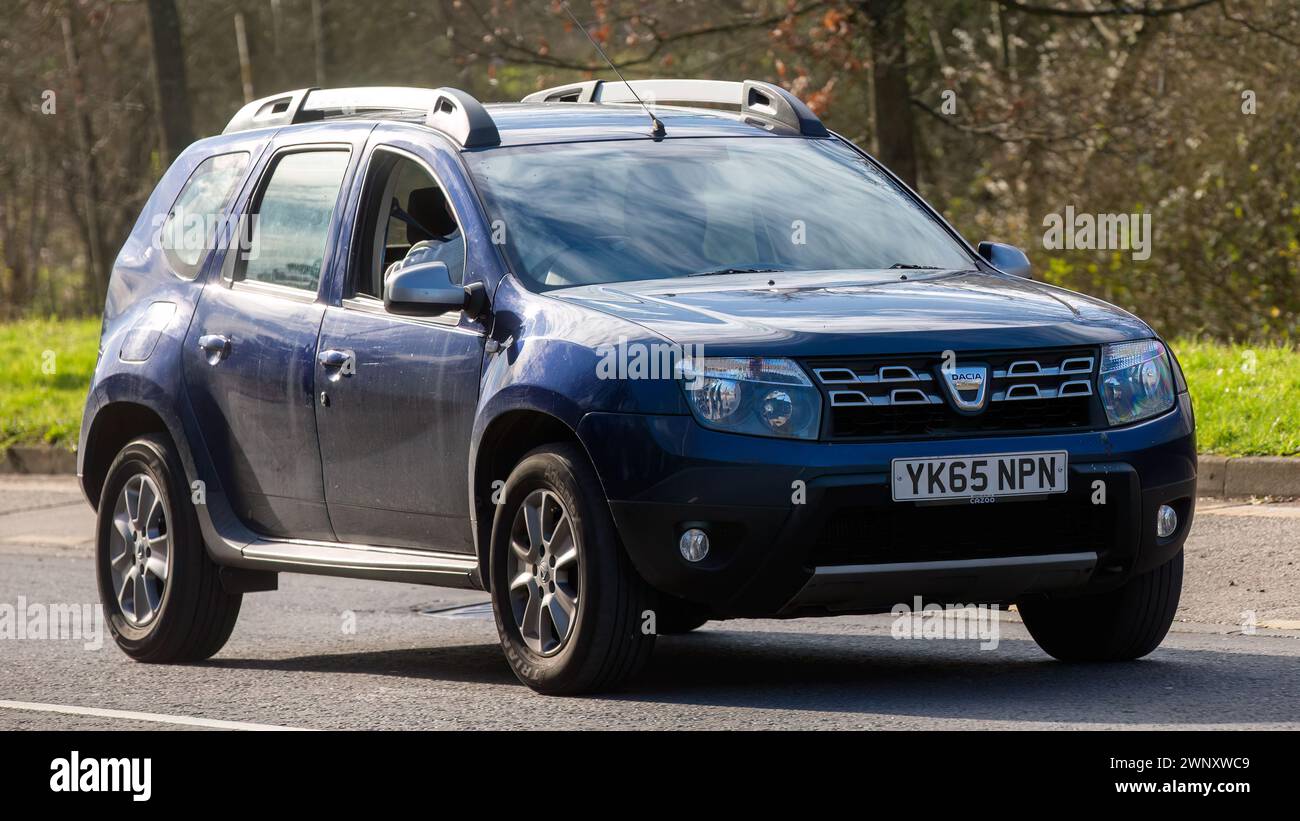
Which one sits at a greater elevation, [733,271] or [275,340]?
[733,271]

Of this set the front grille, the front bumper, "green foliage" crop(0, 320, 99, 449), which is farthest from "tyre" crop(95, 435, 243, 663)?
"green foliage" crop(0, 320, 99, 449)

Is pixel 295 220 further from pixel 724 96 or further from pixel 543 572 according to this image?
pixel 543 572

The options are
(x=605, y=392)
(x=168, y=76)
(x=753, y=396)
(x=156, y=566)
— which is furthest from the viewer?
(x=168, y=76)

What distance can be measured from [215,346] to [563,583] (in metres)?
2.18

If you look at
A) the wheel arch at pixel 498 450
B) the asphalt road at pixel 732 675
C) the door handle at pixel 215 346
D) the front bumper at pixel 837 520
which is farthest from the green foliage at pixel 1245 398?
the door handle at pixel 215 346

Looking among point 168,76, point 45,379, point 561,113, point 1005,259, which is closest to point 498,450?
point 561,113

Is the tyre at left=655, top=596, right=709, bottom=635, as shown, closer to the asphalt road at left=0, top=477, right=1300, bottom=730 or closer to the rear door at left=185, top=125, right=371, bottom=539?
the asphalt road at left=0, top=477, right=1300, bottom=730

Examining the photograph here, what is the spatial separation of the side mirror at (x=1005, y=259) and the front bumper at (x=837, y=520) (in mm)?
1368

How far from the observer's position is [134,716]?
7141 mm

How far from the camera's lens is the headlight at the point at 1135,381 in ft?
22.3

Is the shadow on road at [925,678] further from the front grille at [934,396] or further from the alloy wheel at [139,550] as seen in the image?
the front grille at [934,396]

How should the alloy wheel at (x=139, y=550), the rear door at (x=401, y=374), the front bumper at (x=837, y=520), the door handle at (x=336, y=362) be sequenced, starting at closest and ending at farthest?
the front bumper at (x=837, y=520) → the rear door at (x=401, y=374) → the door handle at (x=336, y=362) → the alloy wheel at (x=139, y=550)

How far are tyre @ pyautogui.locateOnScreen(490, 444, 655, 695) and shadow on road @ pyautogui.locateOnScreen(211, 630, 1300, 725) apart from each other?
0.20 meters
